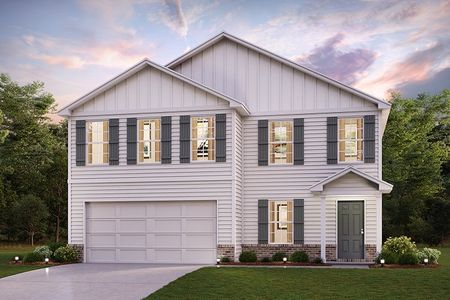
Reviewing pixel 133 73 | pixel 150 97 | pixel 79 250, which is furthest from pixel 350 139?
pixel 79 250

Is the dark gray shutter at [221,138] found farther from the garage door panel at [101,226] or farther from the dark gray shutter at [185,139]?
the garage door panel at [101,226]

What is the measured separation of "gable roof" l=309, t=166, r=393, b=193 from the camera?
66.8 feet

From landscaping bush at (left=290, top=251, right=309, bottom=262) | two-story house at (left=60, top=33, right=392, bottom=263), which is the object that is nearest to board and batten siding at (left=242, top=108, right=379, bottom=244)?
two-story house at (left=60, top=33, right=392, bottom=263)

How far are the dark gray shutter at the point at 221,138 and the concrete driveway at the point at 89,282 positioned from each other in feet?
13.6

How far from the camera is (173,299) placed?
12.8 m

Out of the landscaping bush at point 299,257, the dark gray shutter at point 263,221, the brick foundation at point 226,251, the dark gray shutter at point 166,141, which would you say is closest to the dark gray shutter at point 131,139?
the dark gray shutter at point 166,141

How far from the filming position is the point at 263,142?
22359 mm

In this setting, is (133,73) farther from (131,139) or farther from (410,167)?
(410,167)

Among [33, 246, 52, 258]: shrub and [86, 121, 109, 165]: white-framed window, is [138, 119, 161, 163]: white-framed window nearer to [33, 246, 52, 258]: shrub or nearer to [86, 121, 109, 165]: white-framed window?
[86, 121, 109, 165]: white-framed window

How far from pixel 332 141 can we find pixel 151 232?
7338 millimetres

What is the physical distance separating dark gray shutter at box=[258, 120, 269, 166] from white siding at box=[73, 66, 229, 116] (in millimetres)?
1879

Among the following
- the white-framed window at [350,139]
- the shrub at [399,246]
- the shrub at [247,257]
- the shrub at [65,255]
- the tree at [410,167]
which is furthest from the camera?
the tree at [410,167]

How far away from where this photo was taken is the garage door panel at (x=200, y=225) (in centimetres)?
2138

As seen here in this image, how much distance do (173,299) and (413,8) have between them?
19286 millimetres
